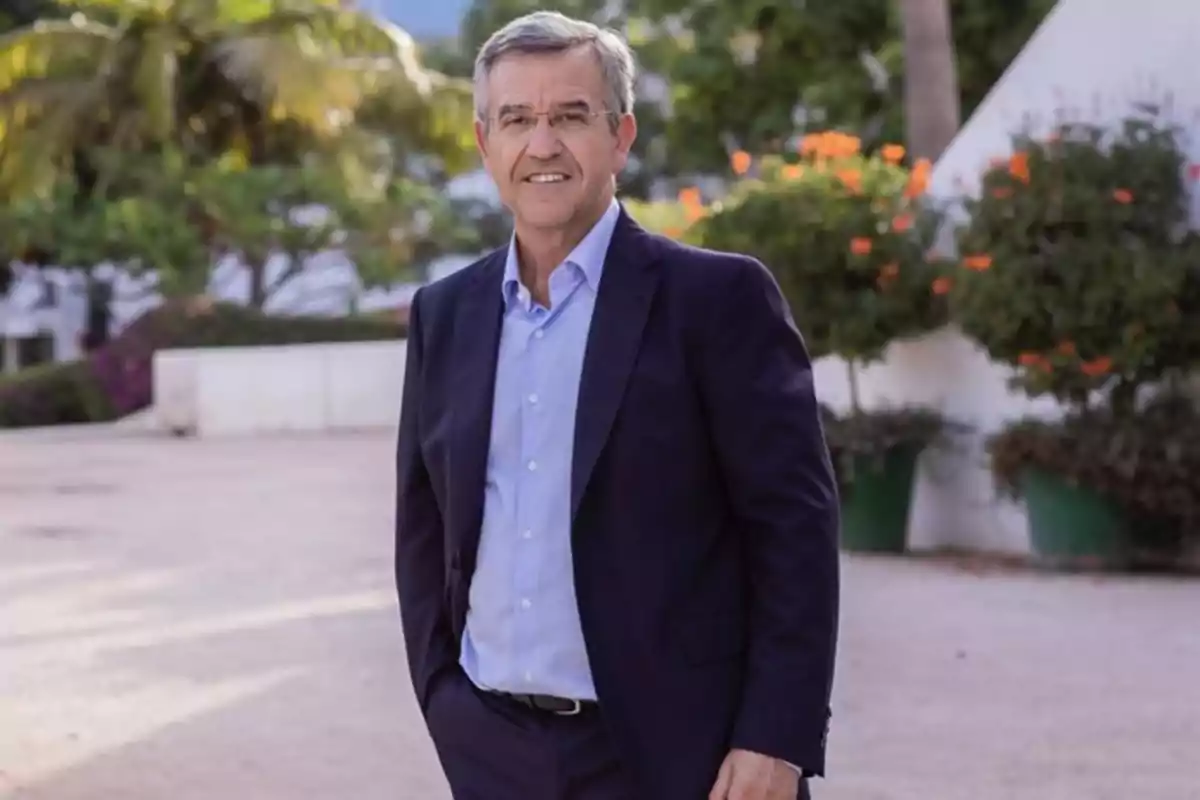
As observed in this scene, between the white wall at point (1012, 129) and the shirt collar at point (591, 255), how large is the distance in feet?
26.3

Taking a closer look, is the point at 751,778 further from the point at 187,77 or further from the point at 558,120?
Answer: the point at 187,77

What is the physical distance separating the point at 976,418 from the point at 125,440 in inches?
572

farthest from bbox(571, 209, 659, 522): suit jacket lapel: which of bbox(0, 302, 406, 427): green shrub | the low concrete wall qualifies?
bbox(0, 302, 406, 427): green shrub

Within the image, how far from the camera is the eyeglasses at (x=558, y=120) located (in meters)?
2.57

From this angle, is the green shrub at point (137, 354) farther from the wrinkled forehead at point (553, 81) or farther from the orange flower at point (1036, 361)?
the wrinkled forehead at point (553, 81)

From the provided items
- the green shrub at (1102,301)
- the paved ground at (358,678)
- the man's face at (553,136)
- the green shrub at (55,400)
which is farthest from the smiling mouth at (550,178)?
the green shrub at (55,400)

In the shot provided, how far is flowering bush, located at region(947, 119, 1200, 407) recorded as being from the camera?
9570 mm

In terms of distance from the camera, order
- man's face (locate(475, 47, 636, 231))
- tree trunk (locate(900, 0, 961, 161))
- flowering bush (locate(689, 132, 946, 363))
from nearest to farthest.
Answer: man's face (locate(475, 47, 636, 231)), flowering bush (locate(689, 132, 946, 363)), tree trunk (locate(900, 0, 961, 161))

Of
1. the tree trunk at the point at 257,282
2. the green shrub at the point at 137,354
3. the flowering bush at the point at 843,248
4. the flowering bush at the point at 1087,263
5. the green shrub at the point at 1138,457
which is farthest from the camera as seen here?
the tree trunk at the point at 257,282

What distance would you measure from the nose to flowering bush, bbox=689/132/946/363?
8.38 metres

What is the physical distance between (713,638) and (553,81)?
2.34 ft

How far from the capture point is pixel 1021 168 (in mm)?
9992

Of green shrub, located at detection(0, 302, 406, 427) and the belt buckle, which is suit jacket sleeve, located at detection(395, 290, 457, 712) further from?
green shrub, located at detection(0, 302, 406, 427)

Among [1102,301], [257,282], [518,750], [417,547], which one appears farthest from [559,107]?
[257,282]
